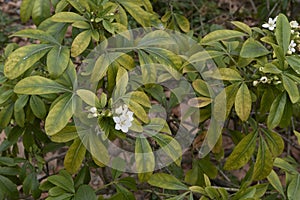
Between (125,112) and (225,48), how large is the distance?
0.46 m

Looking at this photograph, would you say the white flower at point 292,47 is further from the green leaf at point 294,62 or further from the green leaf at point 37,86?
the green leaf at point 37,86

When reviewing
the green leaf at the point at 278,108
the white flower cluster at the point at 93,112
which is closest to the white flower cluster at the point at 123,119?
the white flower cluster at the point at 93,112

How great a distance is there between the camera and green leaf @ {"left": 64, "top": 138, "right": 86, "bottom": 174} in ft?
4.24

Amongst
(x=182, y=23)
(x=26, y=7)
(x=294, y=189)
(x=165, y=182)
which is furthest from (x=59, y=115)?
(x=182, y=23)

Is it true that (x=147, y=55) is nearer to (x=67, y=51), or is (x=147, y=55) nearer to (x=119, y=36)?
(x=119, y=36)

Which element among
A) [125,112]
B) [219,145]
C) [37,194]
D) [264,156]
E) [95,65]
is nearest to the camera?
[125,112]

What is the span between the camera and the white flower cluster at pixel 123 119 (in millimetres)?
1160

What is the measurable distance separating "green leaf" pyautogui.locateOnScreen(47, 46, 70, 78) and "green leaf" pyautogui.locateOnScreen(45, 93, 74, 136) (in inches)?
3.0

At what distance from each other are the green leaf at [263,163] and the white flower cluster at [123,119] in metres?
0.45

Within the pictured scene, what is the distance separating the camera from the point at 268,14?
2.59 m

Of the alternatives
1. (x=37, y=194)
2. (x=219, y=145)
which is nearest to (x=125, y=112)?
(x=219, y=145)

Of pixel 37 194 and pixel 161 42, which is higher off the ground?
pixel 161 42

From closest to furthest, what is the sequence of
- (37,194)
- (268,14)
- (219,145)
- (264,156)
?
(264,156), (219,145), (37,194), (268,14)

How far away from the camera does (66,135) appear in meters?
1.27
